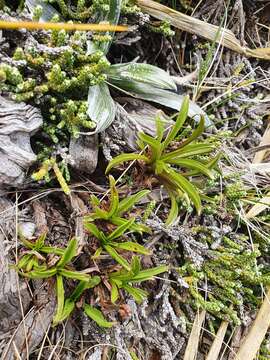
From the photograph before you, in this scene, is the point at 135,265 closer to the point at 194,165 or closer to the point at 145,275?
the point at 145,275

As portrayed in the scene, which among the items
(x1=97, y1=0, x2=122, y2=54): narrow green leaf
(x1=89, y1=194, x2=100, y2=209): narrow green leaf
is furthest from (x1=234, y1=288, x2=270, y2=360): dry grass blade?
(x1=97, y1=0, x2=122, y2=54): narrow green leaf

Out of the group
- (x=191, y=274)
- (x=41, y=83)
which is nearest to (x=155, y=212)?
(x=191, y=274)

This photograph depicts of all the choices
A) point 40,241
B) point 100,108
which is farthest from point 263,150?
point 40,241

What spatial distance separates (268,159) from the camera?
8.76 feet

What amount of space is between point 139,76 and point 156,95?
0.48ft

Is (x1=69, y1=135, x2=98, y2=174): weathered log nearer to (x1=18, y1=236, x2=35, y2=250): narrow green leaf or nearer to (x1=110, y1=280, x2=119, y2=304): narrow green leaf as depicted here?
(x1=18, y1=236, x2=35, y2=250): narrow green leaf

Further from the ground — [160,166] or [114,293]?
[160,166]

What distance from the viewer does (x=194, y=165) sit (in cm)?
213

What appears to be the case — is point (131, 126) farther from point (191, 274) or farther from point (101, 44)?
point (191, 274)

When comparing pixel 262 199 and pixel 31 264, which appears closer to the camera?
pixel 31 264

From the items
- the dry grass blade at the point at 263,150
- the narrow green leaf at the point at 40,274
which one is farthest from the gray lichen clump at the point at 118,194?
the dry grass blade at the point at 263,150

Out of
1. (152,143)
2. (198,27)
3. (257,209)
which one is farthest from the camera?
(198,27)

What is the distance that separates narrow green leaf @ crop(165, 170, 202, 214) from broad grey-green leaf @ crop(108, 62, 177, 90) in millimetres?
512

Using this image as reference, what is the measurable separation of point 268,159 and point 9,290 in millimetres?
1624
